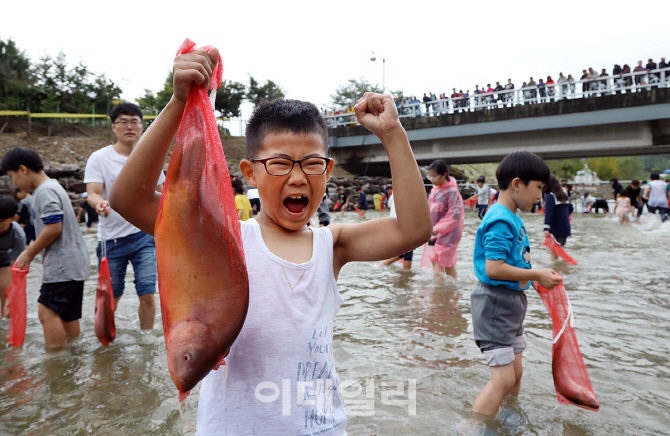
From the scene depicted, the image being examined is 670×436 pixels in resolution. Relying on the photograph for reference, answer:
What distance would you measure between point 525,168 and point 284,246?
74.0 inches

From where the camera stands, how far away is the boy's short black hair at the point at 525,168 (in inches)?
109

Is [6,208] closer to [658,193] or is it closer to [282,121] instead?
[282,121]

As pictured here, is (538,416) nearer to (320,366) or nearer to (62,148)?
(320,366)

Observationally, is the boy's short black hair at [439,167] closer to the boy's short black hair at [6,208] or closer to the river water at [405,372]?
the river water at [405,372]

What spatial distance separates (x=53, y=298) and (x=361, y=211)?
1781 centimetres

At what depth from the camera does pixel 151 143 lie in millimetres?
1244

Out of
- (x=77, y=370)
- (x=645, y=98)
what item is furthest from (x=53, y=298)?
(x=645, y=98)

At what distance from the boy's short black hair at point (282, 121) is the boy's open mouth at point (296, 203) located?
0.19 metres

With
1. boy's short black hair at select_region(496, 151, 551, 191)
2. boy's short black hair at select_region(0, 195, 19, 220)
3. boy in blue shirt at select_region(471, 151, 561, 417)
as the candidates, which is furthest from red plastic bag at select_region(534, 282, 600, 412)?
boy's short black hair at select_region(0, 195, 19, 220)

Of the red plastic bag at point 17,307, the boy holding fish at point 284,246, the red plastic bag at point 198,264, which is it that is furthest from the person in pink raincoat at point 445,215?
the red plastic bag at point 198,264

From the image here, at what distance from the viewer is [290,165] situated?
1392 millimetres

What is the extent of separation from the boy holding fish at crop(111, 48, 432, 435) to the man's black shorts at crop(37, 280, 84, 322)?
116 inches

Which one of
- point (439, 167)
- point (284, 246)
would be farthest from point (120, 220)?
point (439, 167)

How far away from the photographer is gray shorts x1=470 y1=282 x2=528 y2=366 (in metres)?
2.57
